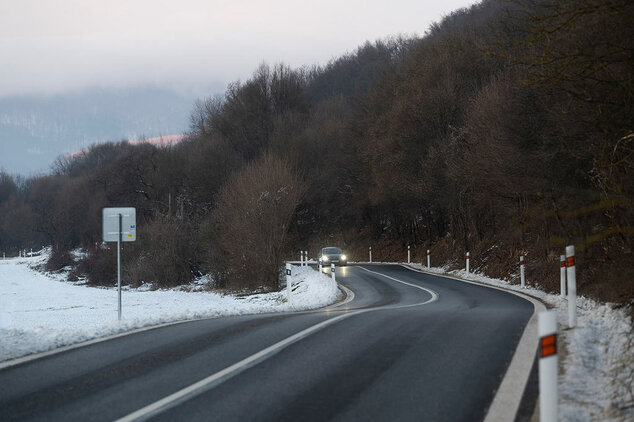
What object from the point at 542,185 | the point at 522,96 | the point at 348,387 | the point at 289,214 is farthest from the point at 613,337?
the point at 289,214

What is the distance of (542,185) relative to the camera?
1875cm

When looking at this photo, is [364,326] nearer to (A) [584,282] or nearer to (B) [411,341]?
(B) [411,341]

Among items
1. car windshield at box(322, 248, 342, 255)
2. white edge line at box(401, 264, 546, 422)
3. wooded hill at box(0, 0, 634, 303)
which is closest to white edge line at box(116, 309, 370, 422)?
white edge line at box(401, 264, 546, 422)

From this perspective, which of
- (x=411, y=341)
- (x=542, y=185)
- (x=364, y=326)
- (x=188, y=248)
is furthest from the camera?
(x=188, y=248)

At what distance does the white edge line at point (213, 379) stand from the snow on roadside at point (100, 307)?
3120 mm

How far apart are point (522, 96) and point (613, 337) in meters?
14.0

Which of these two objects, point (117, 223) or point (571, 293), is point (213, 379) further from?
point (117, 223)

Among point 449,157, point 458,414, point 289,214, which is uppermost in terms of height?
point 449,157

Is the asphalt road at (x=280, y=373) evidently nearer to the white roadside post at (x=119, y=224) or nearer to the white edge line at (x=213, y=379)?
the white edge line at (x=213, y=379)

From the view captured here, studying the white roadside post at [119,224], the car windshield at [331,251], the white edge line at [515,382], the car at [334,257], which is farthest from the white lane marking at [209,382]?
the car windshield at [331,251]

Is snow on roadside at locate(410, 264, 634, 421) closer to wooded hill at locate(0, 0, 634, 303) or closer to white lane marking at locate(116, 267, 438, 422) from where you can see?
wooded hill at locate(0, 0, 634, 303)

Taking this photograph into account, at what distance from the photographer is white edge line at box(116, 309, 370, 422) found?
555cm

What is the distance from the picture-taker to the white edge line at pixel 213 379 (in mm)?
5546

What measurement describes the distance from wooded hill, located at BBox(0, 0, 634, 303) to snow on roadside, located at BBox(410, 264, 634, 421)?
0.90m
